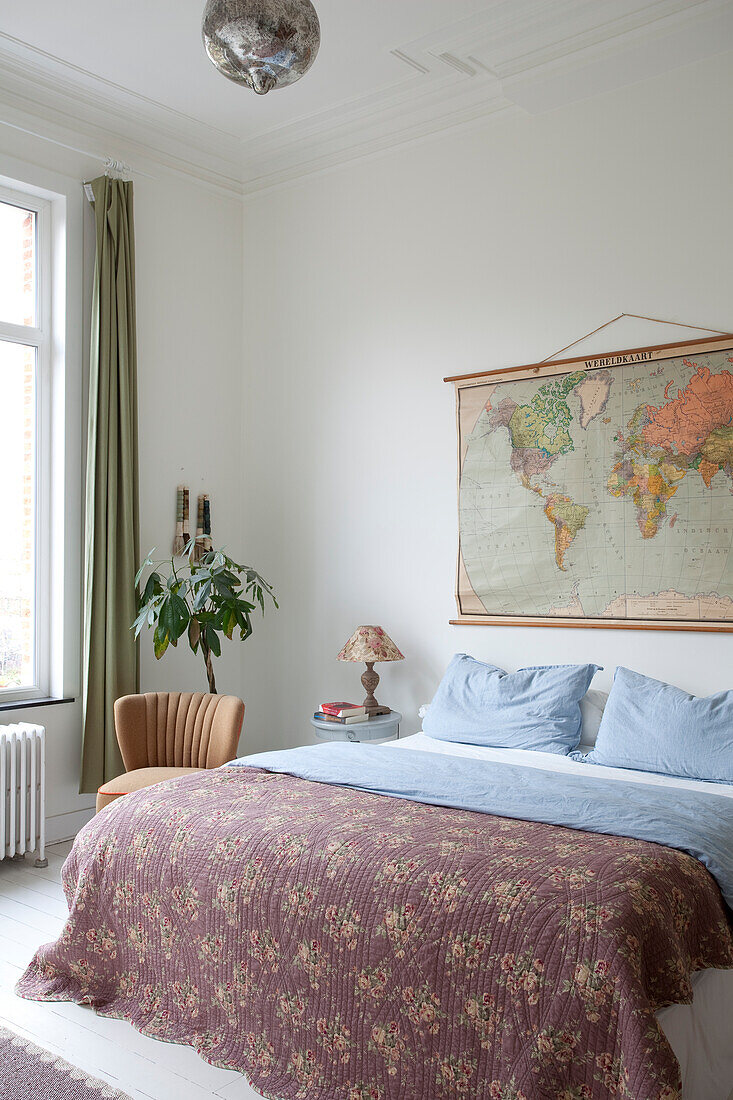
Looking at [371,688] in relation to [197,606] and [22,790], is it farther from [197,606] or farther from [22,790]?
[22,790]

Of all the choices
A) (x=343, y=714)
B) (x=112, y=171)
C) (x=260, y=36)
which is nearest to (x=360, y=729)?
(x=343, y=714)

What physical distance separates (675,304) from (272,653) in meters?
2.66

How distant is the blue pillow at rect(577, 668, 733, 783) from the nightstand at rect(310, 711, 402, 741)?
41.7 inches

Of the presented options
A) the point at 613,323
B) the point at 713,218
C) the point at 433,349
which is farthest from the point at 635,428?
the point at 433,349

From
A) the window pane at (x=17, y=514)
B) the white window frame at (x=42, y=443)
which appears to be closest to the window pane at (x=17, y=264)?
the white window frame at (x=42, y=443)

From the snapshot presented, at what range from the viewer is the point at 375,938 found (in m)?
2.04

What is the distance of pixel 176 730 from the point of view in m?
3.86

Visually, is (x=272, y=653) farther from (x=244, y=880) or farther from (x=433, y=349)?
(x=244, y=880)

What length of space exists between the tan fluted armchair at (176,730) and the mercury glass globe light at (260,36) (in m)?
2.44

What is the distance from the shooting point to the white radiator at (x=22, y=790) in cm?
371

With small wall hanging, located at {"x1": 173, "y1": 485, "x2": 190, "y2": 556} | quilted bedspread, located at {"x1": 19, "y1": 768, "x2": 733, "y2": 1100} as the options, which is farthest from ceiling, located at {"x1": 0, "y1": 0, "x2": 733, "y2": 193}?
quilted bedspread, located at {"x1": 19, "y1": 768, "x2": 733, "y2": 1100}

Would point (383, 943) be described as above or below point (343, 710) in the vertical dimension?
below

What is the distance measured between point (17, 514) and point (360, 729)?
1.84 m

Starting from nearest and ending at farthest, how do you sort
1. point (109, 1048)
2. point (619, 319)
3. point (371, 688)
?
point (109, 1048) < point (619, 319) < point (371, 688)
